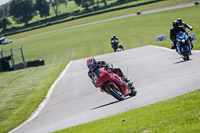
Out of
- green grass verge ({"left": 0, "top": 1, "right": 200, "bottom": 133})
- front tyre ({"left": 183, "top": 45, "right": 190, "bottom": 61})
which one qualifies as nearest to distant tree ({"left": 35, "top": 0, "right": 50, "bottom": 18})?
green grass verge ({"left": 0, "top": 1, "right": 200, "bottom": 133})

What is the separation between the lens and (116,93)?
39.5ft

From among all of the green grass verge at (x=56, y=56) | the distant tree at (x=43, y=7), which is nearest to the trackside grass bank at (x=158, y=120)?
the green grass verge at (x=56, y=56)

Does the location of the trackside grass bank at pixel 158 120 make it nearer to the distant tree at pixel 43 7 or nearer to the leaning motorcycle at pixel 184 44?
the leaning motorcycle at pixel 184 44

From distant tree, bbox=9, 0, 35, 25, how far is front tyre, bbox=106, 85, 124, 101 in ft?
454

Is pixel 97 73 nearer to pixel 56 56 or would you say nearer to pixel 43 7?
pixel 56 56

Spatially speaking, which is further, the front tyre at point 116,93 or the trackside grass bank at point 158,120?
the front tyre at point 116,93

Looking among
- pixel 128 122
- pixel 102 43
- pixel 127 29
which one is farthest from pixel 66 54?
pixel 128 122

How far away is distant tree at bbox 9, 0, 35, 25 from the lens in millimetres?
150125

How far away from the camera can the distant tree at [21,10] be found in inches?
5910

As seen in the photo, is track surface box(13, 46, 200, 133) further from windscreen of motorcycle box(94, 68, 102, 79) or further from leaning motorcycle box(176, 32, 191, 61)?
windscreen of motorcycle box(94, 68, 102, 79)

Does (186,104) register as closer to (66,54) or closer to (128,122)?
(128,122)

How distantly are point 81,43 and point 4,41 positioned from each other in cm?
3238

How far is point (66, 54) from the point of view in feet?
158

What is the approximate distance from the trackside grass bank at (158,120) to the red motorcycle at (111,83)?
2355 millimetres
